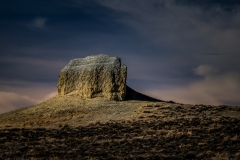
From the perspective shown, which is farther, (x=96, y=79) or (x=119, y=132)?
(x=96, y=79)

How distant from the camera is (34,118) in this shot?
39.0m

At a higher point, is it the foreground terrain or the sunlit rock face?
the sunlit rock face

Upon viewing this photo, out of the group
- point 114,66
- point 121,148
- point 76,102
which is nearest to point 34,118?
point 76,102

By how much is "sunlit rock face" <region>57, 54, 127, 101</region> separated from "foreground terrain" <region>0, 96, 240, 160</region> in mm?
2241

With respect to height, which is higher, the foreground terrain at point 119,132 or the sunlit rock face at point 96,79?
the sunlit rock face at point 96,79

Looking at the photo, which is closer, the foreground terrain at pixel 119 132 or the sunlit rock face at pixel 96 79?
the foreground terrain at pixel 119 132

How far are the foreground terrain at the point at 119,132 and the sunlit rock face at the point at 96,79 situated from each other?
224 cm

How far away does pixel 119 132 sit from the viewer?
27.3 metres

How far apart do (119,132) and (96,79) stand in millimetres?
19500

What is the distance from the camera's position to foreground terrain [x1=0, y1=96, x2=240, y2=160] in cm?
1872

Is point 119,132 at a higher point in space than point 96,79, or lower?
lower

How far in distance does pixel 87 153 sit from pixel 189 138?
8.44 m

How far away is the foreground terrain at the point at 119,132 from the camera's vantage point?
18.7 metres

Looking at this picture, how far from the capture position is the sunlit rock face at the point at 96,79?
4488 centimetres
